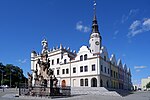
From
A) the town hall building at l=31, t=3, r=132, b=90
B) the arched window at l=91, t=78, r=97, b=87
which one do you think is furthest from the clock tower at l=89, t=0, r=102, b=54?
the arched window at l=91, t=78, r=97, b=87

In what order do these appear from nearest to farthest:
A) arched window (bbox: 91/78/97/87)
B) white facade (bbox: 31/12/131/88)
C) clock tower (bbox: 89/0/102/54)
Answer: white facade (bbox: 31/12/131/88)
arched window (bbox: 91/78/97/87)
clock tower (bbox: 89/0/102/54)

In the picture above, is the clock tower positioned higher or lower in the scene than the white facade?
higher

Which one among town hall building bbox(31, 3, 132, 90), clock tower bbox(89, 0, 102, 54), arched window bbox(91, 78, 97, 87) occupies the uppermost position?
clock tower bbox(89, 0, 102, 54)

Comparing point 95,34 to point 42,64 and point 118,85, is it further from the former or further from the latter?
point 42,64

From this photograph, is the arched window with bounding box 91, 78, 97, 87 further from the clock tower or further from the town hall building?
the clock tower

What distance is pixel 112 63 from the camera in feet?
194

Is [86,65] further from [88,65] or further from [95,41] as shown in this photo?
[95,41]

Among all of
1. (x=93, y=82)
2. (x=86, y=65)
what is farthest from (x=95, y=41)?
(x=93, y=82)

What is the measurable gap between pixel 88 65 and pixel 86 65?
69 centimetres

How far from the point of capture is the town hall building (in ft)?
164

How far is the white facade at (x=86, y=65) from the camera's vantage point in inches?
1964

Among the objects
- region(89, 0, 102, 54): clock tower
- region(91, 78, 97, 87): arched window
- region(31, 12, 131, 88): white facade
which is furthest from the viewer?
region(89, 0, 102, 54): clock tower

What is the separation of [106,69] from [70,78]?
366 inches

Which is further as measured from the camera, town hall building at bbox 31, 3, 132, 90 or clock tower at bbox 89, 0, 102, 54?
clock tower at bbox 89, 0, 102, 54
